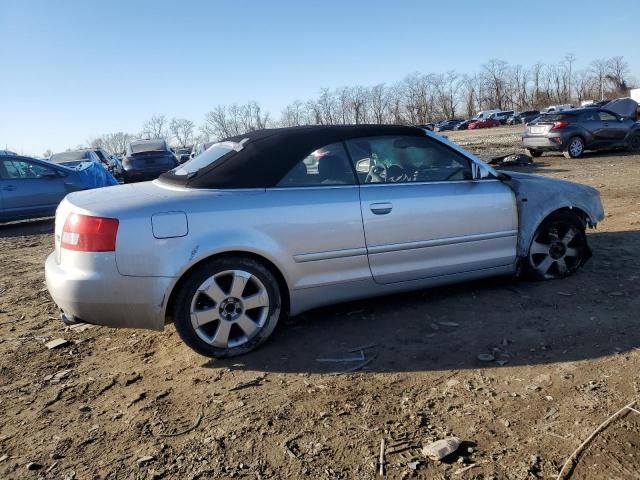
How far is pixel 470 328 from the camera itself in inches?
149

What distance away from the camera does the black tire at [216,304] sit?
3396 mm

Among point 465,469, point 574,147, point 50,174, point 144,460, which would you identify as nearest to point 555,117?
point 574,147

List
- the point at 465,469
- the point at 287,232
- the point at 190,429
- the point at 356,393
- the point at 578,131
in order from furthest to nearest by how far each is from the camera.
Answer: the point at 578,131, the point at 287,232, the point at 356,393, the point at 190,429, the point at 465,469

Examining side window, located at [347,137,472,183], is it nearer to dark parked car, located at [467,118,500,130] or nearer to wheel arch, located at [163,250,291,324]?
wheel arch, located at [163,250,291,324]

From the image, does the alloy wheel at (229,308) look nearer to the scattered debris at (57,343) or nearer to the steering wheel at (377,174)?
the steering wheel at (377,174)

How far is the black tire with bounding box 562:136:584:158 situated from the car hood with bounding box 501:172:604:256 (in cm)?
1281

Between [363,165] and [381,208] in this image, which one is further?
[363,165]

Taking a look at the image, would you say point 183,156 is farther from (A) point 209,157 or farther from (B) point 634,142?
(A) point 209,157

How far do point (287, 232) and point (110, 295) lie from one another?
3.92ft

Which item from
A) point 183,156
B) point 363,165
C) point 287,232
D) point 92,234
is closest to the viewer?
point 92,234

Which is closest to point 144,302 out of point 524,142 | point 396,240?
point 396,240

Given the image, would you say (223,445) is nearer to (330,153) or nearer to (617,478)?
(617,478)

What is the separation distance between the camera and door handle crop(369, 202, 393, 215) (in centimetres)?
385

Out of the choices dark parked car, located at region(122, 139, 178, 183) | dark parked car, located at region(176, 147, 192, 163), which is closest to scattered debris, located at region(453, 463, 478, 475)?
dark parked car, located at region(122, 139, 178, 183)
